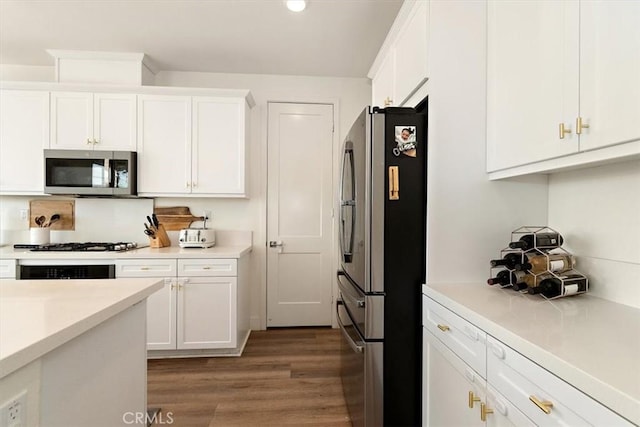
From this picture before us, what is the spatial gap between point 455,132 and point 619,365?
3.71 ft

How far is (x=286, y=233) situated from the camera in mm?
3381

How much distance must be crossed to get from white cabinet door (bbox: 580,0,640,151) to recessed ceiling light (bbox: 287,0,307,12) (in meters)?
1.66

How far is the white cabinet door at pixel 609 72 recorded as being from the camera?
92cm

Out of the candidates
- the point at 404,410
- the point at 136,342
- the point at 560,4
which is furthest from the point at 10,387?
the point at 560,4

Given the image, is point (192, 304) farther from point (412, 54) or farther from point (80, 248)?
point (412, 54)

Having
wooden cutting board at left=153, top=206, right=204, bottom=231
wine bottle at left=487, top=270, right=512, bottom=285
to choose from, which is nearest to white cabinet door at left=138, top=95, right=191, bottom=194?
wooden cutting board at left=153, top=206, right=204, bottom=231

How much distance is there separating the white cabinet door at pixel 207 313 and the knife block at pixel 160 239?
0.61m

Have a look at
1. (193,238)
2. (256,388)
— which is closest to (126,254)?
(193,238)

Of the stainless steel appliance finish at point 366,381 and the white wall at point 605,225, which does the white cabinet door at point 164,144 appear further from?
the white wall at point 605,225

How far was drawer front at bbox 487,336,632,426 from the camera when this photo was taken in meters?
0.67

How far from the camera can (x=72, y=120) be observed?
2762mm

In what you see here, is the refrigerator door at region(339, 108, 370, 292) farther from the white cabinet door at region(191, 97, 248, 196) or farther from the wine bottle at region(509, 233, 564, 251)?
the white cabinet door at region(191, 97, 248, 196)

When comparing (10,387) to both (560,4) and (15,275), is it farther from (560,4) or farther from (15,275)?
(15,275)

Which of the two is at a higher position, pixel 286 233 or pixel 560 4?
pixel 560 4
